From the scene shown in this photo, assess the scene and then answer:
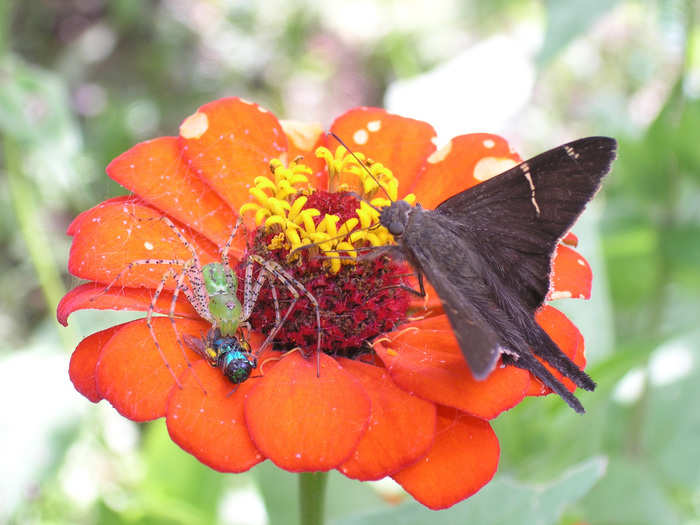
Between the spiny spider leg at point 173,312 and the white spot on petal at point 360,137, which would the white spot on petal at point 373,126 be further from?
the spiny spider leg at point 173,312

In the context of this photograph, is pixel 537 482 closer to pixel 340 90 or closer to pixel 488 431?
pixel 488 431

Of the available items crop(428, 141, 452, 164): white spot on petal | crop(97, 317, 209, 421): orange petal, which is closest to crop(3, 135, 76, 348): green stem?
crop(97, 317, 209, 421): orange petal

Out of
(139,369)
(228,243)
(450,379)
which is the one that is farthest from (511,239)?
(139,369)

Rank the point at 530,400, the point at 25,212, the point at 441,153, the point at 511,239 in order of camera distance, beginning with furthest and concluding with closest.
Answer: the point at 25,212 → the point at 530,400 → the point at 441,153 → the point at 511,239

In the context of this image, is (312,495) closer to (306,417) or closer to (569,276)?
(306,417)

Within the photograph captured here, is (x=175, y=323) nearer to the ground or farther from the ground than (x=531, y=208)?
nearer to the ground

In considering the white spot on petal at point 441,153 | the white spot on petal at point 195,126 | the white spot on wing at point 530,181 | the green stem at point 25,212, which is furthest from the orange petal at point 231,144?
the green stem at point 25,212
